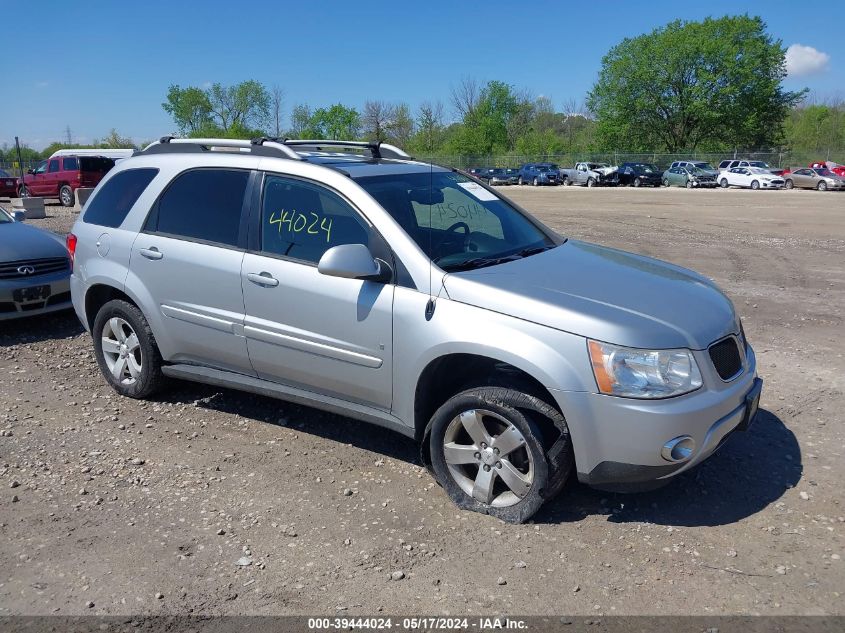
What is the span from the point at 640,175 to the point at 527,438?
45899mm

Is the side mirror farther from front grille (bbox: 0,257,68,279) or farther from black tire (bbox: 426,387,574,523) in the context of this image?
front grille (bbox: 0,257,68,279)

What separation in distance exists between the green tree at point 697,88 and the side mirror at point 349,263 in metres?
66.2

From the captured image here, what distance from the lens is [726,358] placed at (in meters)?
3.69

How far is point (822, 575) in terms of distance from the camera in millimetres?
3223

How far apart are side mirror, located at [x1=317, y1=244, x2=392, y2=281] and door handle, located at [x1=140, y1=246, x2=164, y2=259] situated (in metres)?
1.63

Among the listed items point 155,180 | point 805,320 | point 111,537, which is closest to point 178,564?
point 111,537

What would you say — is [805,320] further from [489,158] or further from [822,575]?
[489,158]

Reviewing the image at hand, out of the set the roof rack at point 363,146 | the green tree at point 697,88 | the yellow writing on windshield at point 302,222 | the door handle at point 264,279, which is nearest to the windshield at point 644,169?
the green tree at point 697,88

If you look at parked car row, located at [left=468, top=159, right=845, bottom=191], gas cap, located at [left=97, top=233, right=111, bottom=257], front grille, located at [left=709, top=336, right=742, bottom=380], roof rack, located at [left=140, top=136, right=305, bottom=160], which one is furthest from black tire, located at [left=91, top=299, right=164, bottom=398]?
parked car row, located at [left=468, top=159, right=845, bottom=191]

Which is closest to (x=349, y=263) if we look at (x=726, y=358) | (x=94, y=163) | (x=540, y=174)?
(x=726, y=358)

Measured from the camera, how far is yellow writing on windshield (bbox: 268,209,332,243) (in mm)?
4285

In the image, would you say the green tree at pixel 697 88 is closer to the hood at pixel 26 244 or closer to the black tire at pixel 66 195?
the black tire at pixel 66 195

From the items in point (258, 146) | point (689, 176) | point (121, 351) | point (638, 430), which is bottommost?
point (689, 176)

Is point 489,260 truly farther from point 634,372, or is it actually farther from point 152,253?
point 152,253
